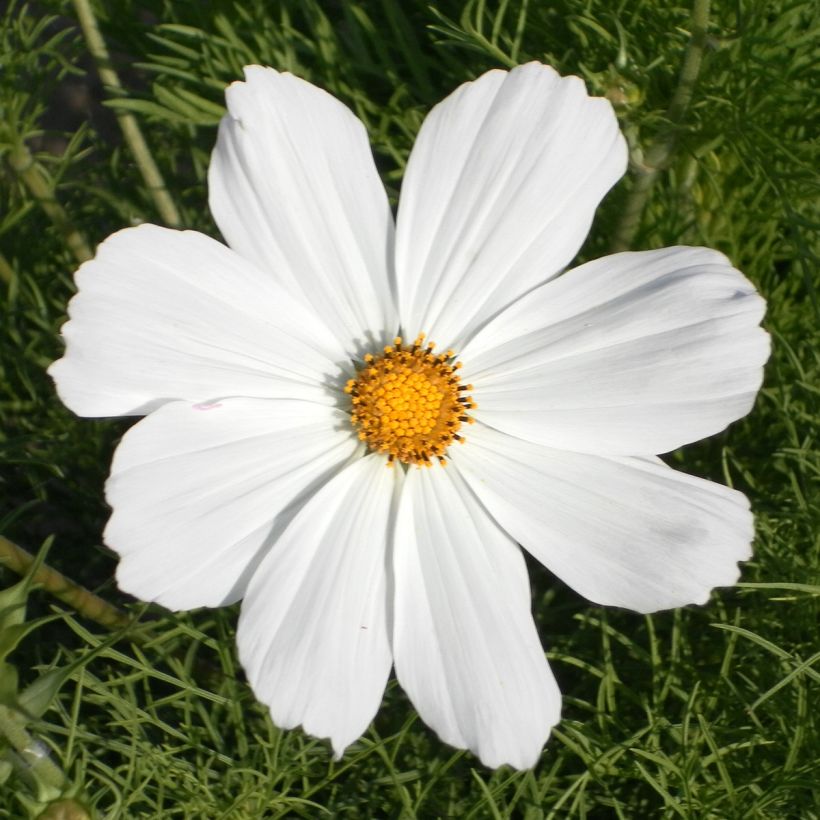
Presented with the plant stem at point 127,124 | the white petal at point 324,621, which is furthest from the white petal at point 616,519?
the plant stem at point 127,124

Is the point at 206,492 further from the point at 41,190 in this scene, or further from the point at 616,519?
the point at 41,190

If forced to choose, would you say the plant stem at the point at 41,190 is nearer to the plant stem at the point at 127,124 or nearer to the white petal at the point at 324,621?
the plant stem at the point at 127,124

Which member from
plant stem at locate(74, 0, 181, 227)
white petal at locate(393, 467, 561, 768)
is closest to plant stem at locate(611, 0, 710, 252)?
white petal at locate(393, 467, 561, 768)

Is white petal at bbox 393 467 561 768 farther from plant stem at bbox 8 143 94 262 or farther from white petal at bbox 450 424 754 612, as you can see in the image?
plant stem at bbox 8 143 94 262

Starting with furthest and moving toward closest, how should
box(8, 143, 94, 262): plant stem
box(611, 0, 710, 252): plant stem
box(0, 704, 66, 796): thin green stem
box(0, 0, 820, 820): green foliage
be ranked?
box(8, 143, 94, 262): plant stem
box(0, 0, 820, 820): green foliage
box(611, 0, 710, 252): plant stem
box(0, 704, 66, 796): thin green stem

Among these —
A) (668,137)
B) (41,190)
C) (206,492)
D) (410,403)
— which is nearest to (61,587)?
(206,492)

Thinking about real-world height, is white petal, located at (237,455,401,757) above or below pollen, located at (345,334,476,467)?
below
